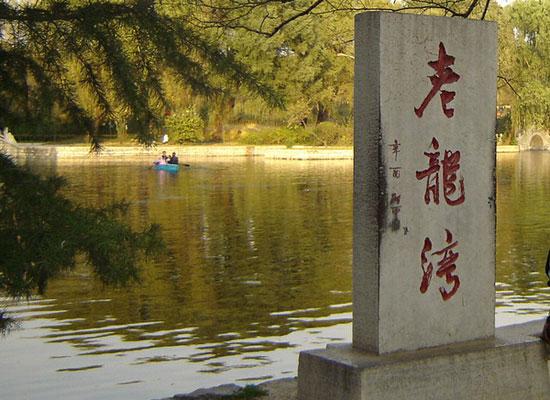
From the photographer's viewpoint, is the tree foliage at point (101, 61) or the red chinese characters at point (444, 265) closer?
the red chinese characters at point (444, 265)

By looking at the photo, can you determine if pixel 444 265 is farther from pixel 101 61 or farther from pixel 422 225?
pixel 101 61

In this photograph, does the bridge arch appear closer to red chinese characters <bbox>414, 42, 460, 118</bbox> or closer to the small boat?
the small boat

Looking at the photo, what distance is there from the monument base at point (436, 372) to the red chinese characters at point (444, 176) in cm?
70

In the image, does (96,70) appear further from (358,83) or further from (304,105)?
(304,105)

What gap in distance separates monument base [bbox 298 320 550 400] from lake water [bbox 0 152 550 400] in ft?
6.28

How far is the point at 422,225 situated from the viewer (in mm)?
4285

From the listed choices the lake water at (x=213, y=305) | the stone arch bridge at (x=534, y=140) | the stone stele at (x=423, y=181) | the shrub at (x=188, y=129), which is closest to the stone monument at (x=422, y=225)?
the stone stele at (x=423, y=181)

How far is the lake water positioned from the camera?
663 cm

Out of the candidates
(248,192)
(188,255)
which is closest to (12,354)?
(188,255)

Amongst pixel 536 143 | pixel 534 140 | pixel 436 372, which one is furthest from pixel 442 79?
pixel 536 143

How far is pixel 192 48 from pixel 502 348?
217 centimetres

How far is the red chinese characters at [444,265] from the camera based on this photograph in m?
4.28

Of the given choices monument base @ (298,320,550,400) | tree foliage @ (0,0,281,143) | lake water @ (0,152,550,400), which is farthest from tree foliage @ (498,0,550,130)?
monument base @ (298,320,550,400)

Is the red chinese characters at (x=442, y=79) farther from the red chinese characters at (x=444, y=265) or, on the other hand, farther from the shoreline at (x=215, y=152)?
the shoreline at (x=215, y=152)
